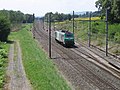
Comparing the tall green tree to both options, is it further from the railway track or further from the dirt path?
the dirt path

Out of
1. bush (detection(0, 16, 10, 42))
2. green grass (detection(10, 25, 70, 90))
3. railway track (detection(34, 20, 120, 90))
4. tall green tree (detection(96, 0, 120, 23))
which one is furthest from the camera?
bush (detection(0, 16, 10, 42))

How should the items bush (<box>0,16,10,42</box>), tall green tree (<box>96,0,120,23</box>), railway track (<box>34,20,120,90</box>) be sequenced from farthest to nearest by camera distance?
bush (<box>0,16,10,42</box>) < tall green tree (<box>96,0,120,23</box>) < railway track (<box>34,20,120,90</box>)

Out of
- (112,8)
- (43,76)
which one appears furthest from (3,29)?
Result: (43,76)

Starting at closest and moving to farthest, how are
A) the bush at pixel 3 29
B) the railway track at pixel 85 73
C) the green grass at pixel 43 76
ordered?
1. the green grass at pixel 43 76
2. the railway track at pixel 85 73
3. the bush at pixel 3 29

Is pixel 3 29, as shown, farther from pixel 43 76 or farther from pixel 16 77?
pixel 43 76

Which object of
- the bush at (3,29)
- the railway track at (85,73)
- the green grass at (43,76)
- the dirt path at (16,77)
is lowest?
the railway track at (85,73)

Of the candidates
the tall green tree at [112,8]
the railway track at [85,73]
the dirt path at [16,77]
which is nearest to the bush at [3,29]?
the tall green tree at [112,8]

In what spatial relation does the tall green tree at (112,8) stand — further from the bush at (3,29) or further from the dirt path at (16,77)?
the dirt path at (16,77)

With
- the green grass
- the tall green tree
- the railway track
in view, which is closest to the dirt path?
the green grass

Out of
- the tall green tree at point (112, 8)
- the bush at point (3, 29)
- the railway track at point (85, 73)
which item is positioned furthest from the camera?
the bush at point (3, 29)

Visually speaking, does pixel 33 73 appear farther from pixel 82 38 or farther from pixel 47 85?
pixel 82 38

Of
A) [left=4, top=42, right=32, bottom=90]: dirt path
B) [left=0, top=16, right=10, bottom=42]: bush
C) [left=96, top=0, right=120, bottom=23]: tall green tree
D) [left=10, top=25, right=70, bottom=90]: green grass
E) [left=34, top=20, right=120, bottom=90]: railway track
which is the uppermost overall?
[left=96, top=0, right=120, bottom=23]: tall green tree

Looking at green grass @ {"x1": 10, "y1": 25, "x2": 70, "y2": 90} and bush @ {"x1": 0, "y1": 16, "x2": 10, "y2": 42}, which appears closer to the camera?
green grass @ {"x1": 10, "y1": 25, "x2": 70, "y2": 90}

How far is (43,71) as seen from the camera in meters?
31.0
